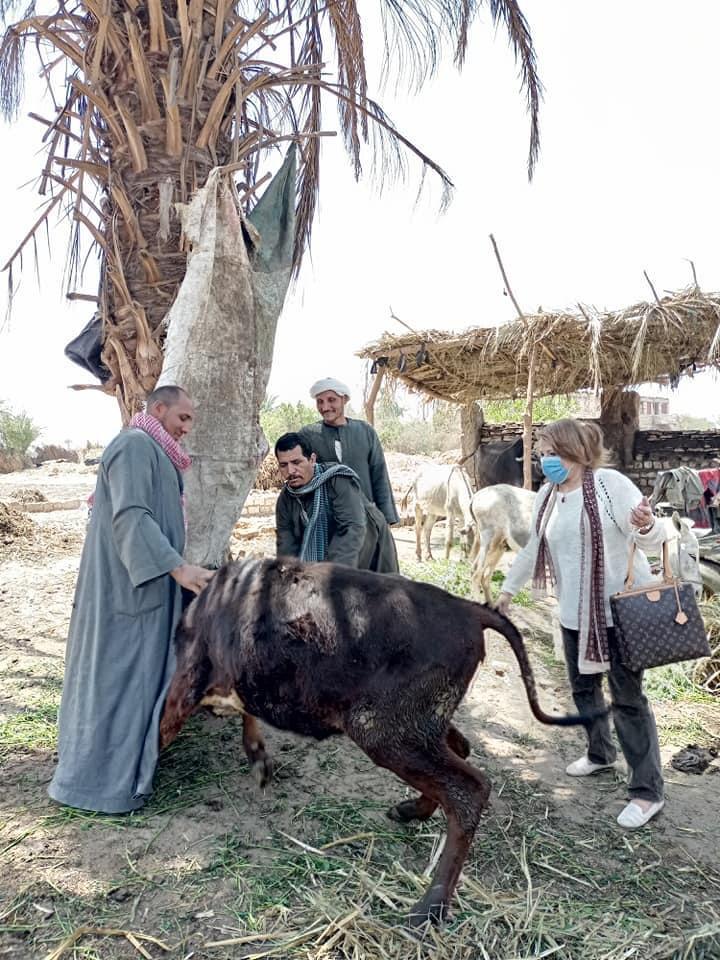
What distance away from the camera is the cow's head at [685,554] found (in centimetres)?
622

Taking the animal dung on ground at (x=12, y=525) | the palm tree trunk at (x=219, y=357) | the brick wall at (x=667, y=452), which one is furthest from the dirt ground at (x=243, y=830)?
the brick wall at (x=667, y=452)

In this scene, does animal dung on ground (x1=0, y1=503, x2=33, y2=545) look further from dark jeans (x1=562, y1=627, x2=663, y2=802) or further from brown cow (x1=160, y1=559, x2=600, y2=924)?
dark jeans (x1=562, y1=627, x2=663, y2=802)

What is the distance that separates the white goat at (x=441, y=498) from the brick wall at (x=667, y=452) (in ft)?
12.8

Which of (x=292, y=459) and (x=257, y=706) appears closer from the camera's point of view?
(x=257, y=706)

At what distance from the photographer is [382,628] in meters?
2.61

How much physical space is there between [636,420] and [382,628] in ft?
37.1

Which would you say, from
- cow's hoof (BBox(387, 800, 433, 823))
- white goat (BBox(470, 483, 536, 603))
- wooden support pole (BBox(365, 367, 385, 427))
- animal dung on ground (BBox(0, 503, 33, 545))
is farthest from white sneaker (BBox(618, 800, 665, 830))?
animal dung on ground (BBox(0, 503, 33, 545))

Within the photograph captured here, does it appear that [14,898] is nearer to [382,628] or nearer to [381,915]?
[381,915]

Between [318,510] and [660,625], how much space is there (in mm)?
1737

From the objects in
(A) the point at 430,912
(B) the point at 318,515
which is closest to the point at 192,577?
(B) the point at 318,515

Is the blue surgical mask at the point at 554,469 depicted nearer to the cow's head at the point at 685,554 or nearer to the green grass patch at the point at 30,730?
the green grass patch at the point at 30,730

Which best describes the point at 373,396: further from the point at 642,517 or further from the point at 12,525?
the point at 642,517

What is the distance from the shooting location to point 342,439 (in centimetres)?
431

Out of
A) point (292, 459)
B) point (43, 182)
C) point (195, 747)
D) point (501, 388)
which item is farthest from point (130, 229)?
point (501, 388)
